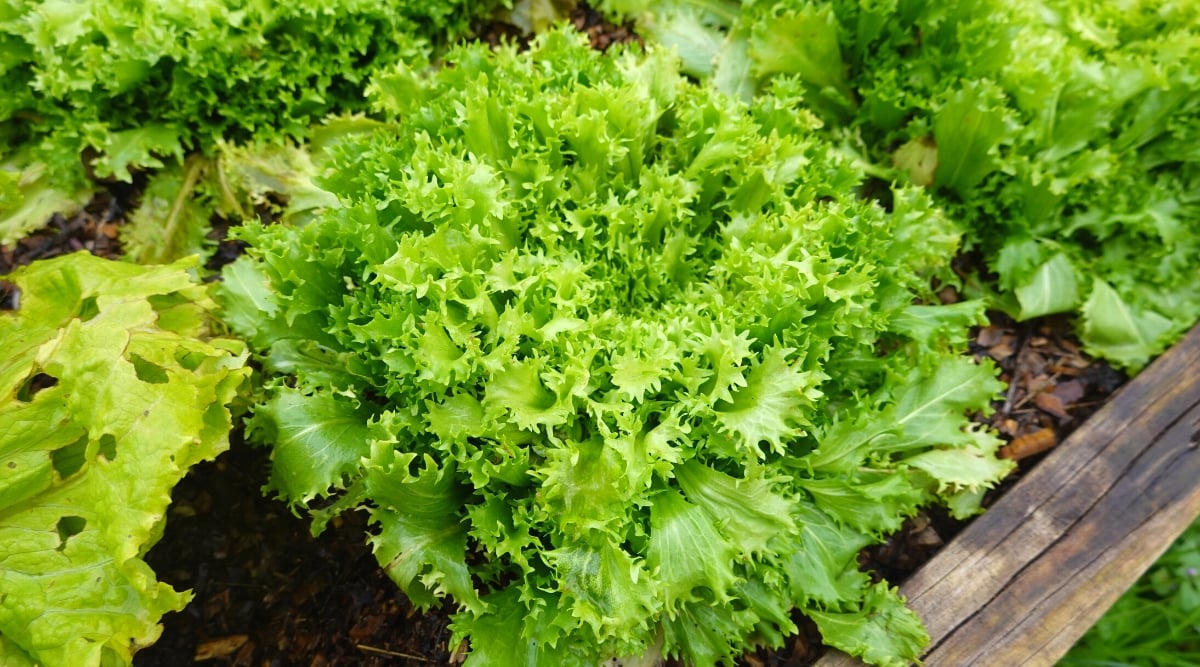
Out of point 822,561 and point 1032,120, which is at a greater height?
point 1032,120

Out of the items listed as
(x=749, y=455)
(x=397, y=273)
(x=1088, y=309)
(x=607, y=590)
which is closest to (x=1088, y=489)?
(x=1088, y=309)

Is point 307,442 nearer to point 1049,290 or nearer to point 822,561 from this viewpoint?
point 822,561

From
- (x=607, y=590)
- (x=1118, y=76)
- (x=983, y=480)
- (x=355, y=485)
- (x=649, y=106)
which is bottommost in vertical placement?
(x=355, y=485)

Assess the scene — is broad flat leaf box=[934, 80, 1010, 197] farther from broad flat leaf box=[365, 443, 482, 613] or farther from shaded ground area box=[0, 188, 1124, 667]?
broad flat leaf box=[365, 443, 482, 613]

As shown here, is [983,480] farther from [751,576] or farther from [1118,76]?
[1118,76]

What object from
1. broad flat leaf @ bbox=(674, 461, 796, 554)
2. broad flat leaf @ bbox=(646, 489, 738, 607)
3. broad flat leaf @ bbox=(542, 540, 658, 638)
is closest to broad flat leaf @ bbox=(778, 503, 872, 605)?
broad flat leaf @ bbox=(674, 461, 796, 554)

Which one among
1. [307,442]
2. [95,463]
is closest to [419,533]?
[307,442]

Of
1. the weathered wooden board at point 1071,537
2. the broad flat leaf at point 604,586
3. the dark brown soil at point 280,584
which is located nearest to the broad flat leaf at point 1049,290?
the weathered wooden board at point 1071,537
